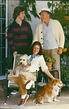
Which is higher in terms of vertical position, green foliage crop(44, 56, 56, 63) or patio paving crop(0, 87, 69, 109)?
green foliage crop(44, 56, 56, 63)

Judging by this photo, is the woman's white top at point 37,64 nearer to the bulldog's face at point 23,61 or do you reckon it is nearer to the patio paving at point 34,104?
the bulldog's face at point 23,61

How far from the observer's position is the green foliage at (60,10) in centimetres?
689

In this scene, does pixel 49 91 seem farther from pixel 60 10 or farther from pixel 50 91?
pixel 60 10

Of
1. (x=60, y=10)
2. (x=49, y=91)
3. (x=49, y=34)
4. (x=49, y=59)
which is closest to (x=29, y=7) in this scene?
(x=60, y=10)

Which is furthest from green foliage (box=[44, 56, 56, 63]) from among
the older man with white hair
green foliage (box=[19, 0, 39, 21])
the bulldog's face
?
green foliage (box=[19, 0, 39, 21])

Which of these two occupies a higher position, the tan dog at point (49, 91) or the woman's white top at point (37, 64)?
the woman's white top at point (37, 64)

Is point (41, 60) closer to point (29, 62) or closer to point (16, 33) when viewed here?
point (29, 62)

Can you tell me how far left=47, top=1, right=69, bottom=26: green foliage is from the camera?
22.6 ft

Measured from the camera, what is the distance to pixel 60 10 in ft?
22.9

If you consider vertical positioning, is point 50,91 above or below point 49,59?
below

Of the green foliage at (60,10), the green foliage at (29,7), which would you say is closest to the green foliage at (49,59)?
the green foliage at (60,10)

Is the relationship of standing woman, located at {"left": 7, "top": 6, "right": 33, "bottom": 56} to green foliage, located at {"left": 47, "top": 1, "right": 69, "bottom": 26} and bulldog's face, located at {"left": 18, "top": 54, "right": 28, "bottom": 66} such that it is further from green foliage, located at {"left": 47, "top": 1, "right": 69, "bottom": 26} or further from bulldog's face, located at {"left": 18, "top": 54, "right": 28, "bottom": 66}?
green foliage, located at {"left": 47, "top": 1, "right": 69, "bottom": 26}

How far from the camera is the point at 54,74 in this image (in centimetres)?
635

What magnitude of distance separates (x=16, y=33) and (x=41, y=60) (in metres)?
0.76
